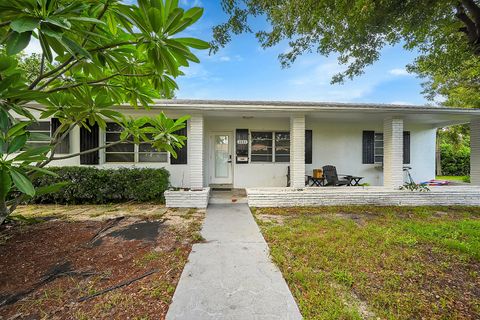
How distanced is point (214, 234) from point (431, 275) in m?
3.11

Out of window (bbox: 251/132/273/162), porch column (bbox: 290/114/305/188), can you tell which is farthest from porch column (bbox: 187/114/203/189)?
porch column (bbox: 290/114/305/188)

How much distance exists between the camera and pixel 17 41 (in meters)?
0.94

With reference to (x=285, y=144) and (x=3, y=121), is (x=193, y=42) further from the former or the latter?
(x=285, y=144)

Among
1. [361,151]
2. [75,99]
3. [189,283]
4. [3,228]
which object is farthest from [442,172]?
[3,228]

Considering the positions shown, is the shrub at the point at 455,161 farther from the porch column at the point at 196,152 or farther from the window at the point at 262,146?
the porch column at the point at 196,152

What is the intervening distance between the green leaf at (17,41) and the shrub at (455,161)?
21898mm

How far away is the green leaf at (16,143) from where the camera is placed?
3.82 feet

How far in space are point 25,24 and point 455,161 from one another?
22163mm

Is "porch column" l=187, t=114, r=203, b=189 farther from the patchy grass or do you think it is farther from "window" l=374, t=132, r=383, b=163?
"window" l=374, t=132, r=383, b=163

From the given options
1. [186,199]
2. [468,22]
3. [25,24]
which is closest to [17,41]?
[25,24]

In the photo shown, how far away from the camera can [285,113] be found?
6363mm

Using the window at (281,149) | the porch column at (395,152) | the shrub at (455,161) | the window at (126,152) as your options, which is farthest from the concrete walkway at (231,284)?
the shrub at (455,161)

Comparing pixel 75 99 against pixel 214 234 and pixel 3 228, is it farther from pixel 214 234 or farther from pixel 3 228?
pixel 3 228

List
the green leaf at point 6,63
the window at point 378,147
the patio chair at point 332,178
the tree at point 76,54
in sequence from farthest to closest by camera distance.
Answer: the window at point 378,147 → the patio chair at point 332,178 → the green leaf at point 6,63 → the tree at point 76,54
